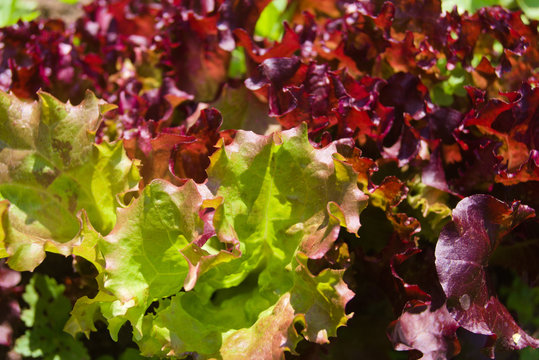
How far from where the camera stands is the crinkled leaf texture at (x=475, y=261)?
1.47m

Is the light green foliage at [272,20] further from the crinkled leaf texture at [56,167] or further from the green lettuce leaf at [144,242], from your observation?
the green lettuce leaf at [144,242]

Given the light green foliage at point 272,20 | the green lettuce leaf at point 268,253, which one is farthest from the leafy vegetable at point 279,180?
the light green foliage at point 272,20

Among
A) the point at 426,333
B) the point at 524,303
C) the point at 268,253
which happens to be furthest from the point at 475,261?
the point at 524,303

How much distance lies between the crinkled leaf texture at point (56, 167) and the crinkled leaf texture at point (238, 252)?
0.75ft

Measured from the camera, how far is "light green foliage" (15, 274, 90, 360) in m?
1.85

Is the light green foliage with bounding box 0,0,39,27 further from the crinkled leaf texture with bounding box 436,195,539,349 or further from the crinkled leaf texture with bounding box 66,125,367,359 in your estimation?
the crinkled leaf texture with bounding box 436,195,539,349

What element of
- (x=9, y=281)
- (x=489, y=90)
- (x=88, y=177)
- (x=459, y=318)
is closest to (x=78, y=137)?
(x=88, y=177)

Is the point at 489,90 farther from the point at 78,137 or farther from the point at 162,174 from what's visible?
the point at 78,137

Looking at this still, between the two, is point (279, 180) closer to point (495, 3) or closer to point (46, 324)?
point (46, 324)

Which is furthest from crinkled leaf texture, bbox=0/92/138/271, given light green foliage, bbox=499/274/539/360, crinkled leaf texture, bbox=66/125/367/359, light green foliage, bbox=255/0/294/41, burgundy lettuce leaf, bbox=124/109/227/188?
light green foliage, bbox=499/274/539/360

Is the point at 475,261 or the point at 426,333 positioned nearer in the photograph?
the point at 475,261

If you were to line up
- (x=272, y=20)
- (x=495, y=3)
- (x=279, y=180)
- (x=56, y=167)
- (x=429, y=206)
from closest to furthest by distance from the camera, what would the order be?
(x=279, y=180), (x=56, y=167), (x=429, y=206), (x=272, y=20), (x=495, y=3)

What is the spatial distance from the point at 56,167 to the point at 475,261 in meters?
1.23

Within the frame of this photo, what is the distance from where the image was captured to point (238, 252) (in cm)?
145
